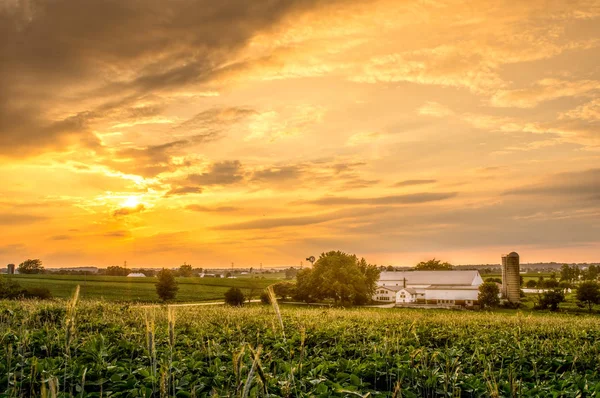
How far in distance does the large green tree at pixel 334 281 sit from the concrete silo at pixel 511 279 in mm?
36707

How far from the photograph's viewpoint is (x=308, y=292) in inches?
3851

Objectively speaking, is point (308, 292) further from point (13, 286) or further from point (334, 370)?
point (334, 370)

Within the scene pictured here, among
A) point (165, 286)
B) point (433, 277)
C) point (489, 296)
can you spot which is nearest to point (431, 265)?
point (433, 277)

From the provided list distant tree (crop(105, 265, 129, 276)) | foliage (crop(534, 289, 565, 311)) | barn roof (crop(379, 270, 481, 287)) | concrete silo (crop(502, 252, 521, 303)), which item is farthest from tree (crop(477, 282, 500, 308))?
distant tree (crop(105, 265, 129, 276))

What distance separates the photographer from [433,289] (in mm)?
117688

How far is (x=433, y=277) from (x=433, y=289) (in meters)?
14.3

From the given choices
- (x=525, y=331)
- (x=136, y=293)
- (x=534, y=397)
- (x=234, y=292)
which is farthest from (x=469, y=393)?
(x=136, y=293)

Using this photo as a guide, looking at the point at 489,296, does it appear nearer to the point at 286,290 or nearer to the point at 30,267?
the point at 286,290

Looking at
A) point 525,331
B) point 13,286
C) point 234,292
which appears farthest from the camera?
point 234,292

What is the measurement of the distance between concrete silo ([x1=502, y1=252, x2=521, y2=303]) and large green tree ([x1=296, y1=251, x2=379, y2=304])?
120 ft

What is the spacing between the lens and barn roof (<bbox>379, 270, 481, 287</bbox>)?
12406 centimetres

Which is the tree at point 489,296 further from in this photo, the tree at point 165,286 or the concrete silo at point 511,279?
the tree at point 165,286

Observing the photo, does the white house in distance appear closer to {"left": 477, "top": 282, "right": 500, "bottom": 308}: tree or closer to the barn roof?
the barn roof

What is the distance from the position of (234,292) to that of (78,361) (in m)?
72.7
